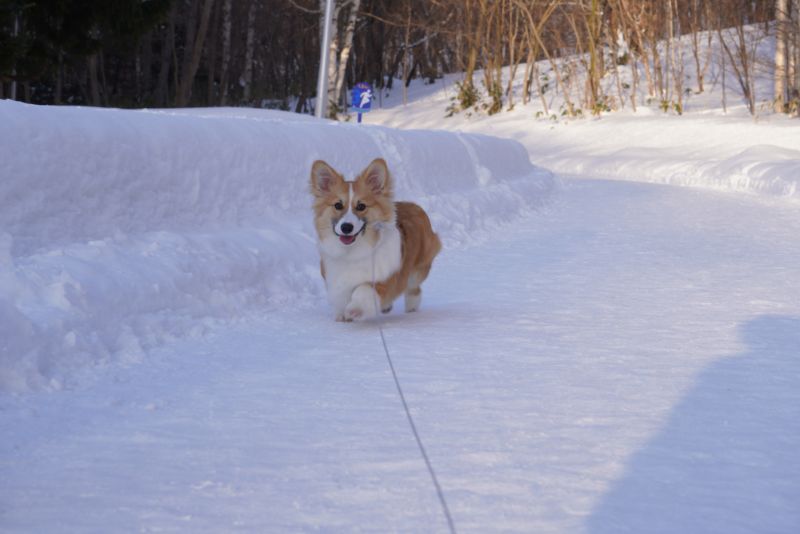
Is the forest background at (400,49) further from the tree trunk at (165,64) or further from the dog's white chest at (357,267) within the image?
the dog's white chest at (357,267)

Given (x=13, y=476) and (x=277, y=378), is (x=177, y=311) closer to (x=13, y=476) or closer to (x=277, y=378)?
(x=277, y=378)

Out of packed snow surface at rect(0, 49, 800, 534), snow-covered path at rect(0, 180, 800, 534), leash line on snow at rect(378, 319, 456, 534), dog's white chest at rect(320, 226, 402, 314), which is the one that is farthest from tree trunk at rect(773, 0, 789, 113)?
leash line on snow at rect(378, 319, 456, 534)

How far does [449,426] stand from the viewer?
3.59m

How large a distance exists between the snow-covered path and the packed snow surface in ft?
0.04

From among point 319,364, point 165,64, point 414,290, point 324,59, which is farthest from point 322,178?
point 165,64

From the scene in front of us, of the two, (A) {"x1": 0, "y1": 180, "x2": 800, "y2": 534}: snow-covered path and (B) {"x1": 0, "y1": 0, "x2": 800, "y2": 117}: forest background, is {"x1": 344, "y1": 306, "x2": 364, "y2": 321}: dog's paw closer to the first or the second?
(A) {"x1": 0, "y1": 180, "x2": 800, "y2": 534}: snow-covered path

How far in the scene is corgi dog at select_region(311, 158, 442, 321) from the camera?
5707 mm

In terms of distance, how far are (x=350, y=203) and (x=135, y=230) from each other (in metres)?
1.35

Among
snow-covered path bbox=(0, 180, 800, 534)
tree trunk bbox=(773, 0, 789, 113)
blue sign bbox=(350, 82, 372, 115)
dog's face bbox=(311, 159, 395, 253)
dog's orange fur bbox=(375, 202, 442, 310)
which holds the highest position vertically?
tree trunk bbox=(773, 0, 789, 113)

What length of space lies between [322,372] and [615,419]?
4.50 feet

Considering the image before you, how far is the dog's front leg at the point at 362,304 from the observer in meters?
5.67

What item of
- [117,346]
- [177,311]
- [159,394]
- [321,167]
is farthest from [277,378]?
[321,167]

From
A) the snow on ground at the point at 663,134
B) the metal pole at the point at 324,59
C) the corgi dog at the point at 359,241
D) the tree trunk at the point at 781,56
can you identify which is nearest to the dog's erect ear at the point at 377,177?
the corgi dog at the point at 359,241

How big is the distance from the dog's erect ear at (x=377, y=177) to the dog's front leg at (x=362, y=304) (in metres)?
0.57
